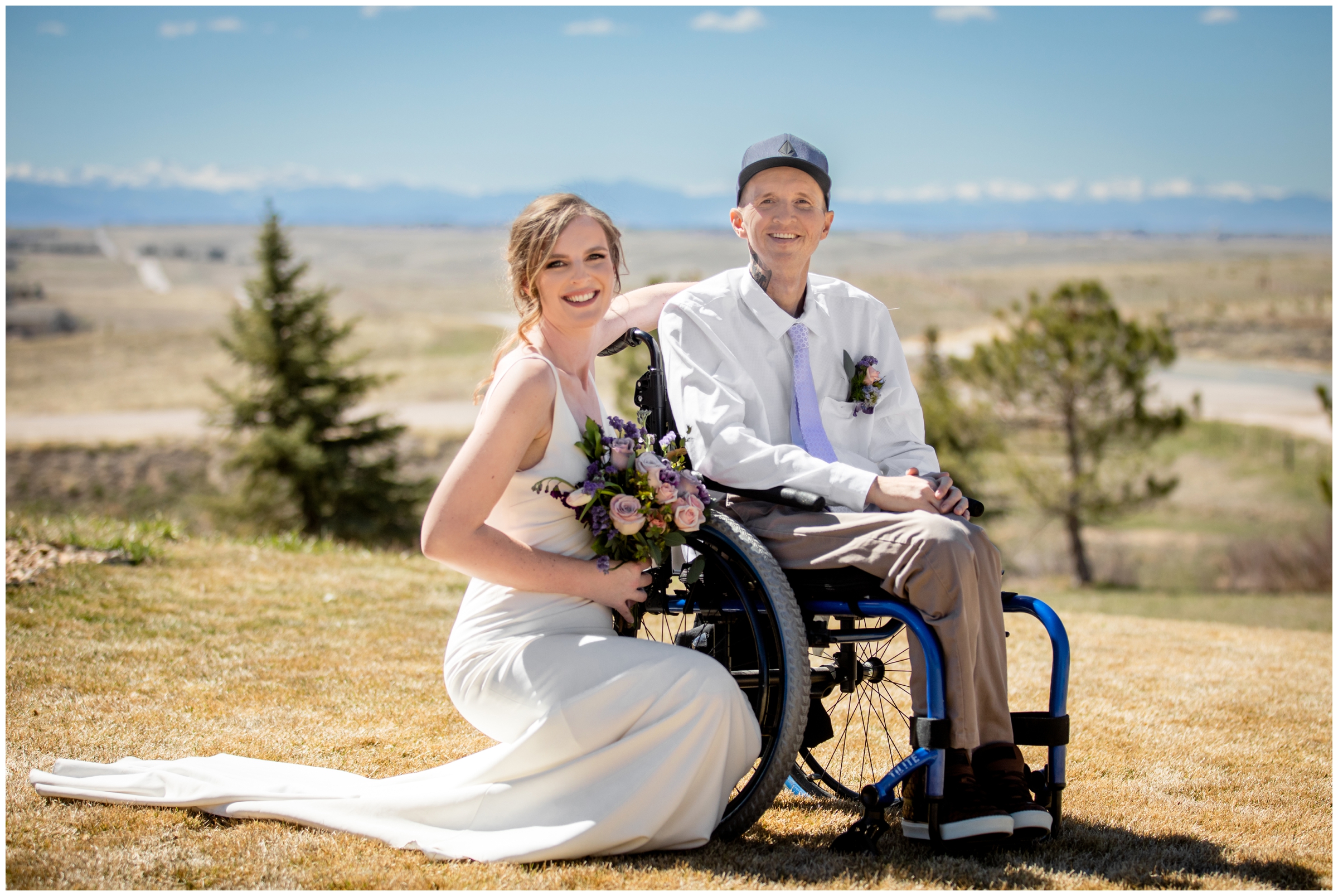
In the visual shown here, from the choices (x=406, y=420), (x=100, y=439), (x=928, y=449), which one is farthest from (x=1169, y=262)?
(x=928, y=449)

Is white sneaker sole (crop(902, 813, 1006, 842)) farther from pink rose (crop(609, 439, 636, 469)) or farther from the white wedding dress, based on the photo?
pink rose (crop(609, 439, 636, 469))

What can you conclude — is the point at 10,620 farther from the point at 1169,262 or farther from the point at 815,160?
the point at 1169,262

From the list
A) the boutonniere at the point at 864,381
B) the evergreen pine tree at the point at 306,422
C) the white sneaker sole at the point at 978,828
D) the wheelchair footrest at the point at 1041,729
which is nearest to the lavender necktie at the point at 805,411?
the boutonniere at the point at 864,381

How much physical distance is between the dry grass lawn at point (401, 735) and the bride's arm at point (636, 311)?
66.0 inches

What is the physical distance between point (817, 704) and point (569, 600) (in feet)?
2.79

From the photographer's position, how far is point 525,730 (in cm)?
294

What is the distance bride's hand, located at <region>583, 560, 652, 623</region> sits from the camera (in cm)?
306

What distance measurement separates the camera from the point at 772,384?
3502 mm

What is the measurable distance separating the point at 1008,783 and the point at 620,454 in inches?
56.0

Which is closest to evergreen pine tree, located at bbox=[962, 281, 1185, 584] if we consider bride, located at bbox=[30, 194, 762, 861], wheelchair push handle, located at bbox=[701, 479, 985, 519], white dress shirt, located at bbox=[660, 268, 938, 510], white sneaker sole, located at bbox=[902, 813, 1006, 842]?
white dress shirt, located at bbox=[660, 268, 938, 510]

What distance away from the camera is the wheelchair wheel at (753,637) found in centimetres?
289

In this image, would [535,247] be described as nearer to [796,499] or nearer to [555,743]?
[796,499]

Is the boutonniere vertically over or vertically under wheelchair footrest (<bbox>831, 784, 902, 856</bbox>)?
over

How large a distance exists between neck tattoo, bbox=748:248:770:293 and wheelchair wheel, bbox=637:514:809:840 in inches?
34.1
